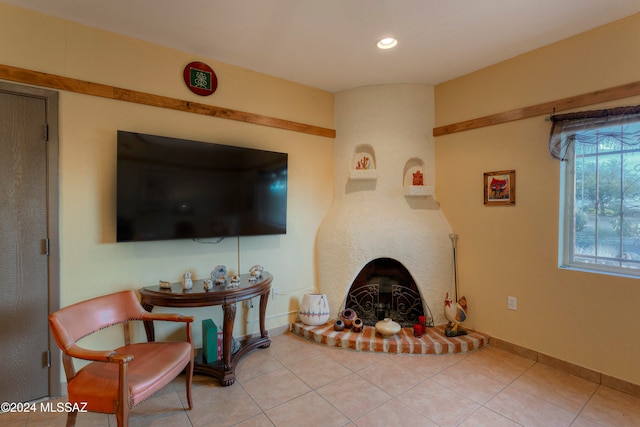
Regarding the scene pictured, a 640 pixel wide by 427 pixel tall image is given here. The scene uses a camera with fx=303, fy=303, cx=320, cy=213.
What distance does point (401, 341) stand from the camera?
9.29ft

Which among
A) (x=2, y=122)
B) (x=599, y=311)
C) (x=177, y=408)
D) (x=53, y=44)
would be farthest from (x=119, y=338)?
(x=599, y=311)

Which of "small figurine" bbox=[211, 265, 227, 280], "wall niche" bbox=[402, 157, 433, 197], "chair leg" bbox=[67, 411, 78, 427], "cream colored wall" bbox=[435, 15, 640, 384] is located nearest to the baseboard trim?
"cream colored wall" bbox=[435, 15, 640, 384]

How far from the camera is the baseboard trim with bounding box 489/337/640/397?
2.18 m

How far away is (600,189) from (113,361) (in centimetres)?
346

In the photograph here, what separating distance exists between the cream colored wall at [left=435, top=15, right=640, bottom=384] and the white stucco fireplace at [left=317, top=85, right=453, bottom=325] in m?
0.19

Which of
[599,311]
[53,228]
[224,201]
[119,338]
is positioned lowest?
[119,338]

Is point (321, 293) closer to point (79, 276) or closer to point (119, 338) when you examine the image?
point (119, 338)

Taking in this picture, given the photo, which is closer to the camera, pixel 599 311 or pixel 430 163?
Result: pixel 599 311

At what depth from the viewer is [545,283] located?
8.46 feet

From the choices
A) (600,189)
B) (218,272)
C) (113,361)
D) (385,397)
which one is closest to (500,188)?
(600,189)

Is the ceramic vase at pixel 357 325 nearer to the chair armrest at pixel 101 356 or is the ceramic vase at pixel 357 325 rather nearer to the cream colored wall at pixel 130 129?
the cream colored wall at pixel 130 129

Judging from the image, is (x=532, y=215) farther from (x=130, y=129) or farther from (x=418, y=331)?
(x=130, y=129)

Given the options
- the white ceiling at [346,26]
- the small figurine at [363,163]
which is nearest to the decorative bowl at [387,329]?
the small figurine at [363,163]

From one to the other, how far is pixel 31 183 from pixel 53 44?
3.25 feet
